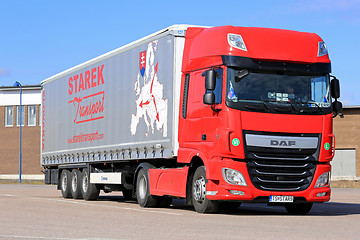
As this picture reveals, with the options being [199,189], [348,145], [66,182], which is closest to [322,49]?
[199,189]

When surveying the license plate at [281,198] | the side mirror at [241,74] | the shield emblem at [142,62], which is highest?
the shield emblem at [142,62]

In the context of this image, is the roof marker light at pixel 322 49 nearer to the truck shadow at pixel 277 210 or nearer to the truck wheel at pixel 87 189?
the truck shadow at pixel 277 210

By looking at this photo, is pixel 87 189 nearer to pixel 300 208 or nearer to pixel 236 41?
pixel 300 208

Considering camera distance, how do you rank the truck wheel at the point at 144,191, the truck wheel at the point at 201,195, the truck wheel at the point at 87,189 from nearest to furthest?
the truck wheel at the point at 201,195
the truck wheel at the point at 144,191
the truck wheel at the point at 87,189

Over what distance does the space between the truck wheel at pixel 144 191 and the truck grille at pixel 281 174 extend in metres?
3.90

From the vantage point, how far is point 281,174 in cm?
1534

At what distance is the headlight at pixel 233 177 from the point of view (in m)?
15.0

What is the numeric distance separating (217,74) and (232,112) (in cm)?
95

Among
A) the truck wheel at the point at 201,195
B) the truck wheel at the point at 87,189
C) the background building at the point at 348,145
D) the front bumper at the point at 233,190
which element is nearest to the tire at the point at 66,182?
the truck wheel at the point at 87,189

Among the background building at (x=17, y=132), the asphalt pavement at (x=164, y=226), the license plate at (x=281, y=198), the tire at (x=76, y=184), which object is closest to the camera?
the asphalt pavement at (x=164, y=226)

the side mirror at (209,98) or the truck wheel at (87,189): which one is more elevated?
the side mirror at (209,98)

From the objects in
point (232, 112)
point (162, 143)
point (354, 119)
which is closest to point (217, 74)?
point (232, 112)

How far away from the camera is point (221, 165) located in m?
15.1

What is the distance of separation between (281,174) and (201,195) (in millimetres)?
1811
